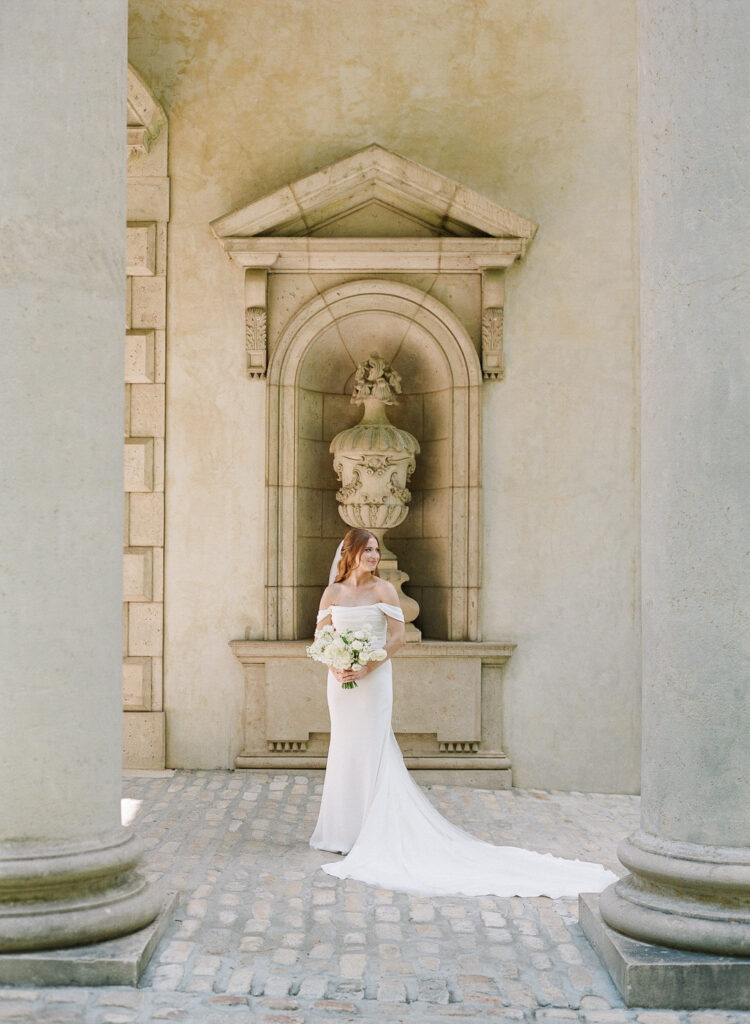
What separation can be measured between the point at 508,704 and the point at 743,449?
5.34 meters

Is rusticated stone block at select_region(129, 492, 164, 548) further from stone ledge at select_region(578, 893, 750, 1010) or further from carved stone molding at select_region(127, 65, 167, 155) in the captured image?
stone ledge at select_region(578, 893, 750, 1010)

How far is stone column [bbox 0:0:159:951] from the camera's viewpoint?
424 centimetres

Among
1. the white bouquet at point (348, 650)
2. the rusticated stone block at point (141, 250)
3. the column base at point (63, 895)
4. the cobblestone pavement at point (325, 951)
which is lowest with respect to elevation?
the cobblestone pavement at point (325, 951)

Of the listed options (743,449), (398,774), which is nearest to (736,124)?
(743,449)

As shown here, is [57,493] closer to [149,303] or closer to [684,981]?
[684,981]

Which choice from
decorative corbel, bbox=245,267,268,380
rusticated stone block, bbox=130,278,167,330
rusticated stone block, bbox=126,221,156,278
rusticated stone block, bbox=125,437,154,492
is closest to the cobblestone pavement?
rusticated stone block, bbox=125,437,154,492

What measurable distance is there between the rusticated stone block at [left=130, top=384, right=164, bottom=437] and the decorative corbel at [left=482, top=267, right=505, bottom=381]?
2.58 metres

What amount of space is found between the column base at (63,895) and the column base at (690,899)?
6.04 ft

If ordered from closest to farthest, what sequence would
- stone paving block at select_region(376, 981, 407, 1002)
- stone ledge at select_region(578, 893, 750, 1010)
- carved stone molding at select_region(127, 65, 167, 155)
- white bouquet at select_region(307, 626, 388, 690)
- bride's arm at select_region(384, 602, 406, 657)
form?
stone ledge at select_region(578, 893, 750, 1010), stone paving block at select_region(376, 981, 407, 1002), white bouquet at select_region(307, 626, 388, 690), bride's arm at select_region(384, 602, 406, 657), carved stone molding at select_region(127, 65, 167, 155)

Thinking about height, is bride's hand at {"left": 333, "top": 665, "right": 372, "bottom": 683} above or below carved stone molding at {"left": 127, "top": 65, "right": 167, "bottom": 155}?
below

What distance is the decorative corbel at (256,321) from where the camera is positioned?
9406 millimetres

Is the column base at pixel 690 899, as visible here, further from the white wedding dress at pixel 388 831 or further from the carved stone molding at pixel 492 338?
the carved stone molding at pixel 492 338

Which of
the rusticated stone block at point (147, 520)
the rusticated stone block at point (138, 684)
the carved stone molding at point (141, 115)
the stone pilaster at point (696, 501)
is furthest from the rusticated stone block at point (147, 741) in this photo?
the stone pilaster at point (696, 501)

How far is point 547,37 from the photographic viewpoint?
951cm
